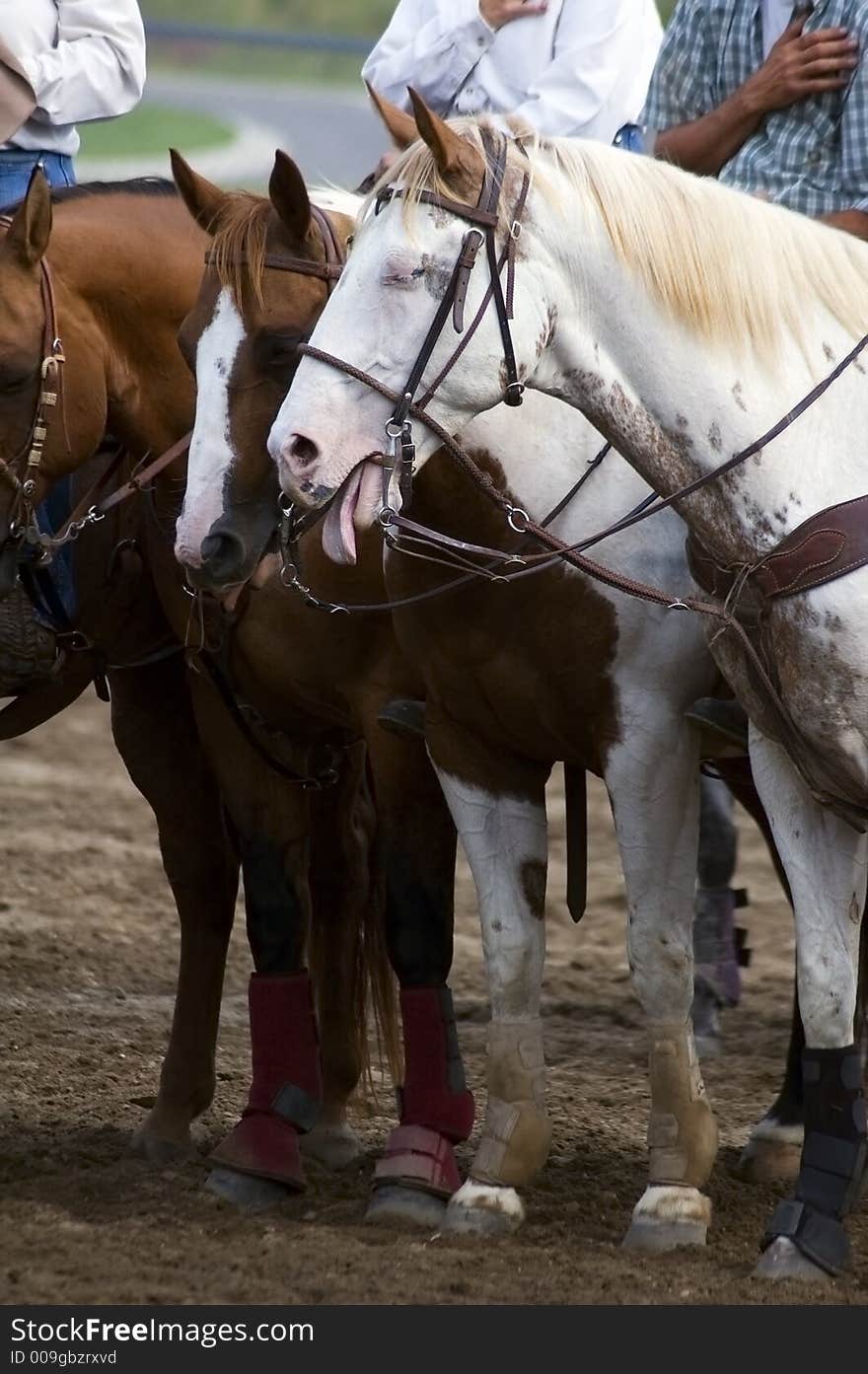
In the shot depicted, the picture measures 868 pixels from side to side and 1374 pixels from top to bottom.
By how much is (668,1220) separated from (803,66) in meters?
2.20

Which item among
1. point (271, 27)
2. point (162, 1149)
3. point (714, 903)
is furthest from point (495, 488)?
point (271, 27)

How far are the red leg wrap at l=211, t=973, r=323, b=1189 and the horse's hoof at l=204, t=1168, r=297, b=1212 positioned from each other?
0.06 ft

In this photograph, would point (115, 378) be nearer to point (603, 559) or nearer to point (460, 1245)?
point (603, 559)

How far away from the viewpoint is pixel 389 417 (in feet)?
10.1

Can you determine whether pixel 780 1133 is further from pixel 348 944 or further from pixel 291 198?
pixel 291 198

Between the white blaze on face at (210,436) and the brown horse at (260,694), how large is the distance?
0.34 meters

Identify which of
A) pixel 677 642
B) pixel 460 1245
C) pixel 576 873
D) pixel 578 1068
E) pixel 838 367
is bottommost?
pixel 460 1245

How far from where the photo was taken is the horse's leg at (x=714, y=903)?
231 inches

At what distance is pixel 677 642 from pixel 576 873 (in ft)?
1.99

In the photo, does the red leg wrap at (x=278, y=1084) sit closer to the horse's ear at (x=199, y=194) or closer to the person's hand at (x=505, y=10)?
the horse's ear at (x=199, y=194)

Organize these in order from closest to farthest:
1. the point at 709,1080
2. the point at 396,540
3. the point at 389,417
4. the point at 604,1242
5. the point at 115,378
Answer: the point at 389,417 → the point at 396,540 → the point at 604,1242 → the point at 115,378 → the point at 709,1080

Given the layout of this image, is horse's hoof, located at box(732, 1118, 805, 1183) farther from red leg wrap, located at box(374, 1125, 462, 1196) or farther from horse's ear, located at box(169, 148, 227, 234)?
horse's ear, located at box(169, 148, 227, 234)

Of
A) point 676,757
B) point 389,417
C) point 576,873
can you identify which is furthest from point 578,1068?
point 389,417

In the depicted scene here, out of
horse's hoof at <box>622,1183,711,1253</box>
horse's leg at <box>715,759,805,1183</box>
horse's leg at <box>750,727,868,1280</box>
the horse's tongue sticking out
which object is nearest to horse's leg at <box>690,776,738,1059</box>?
horse's leg at <box>715,759,805,1183</box>
